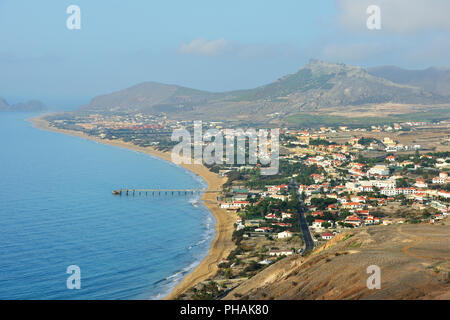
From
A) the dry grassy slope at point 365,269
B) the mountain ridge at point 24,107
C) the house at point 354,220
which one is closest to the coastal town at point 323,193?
the house at point 354,220

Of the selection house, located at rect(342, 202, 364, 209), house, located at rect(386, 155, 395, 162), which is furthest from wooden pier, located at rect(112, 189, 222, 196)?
house, located at rect(386, 155, 395, 162)

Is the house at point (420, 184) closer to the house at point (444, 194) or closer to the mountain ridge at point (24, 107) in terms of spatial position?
the house at point (444, 194)

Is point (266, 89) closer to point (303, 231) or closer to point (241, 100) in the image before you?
point (241, 100)

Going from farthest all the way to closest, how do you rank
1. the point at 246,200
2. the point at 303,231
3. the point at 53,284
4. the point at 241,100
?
Answer: the point at 241,100
the point at 246,200
the point at 303,231
the point at 53,284

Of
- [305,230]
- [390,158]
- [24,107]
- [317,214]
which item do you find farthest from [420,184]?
[24,107]

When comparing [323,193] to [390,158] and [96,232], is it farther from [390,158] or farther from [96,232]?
[96,232]

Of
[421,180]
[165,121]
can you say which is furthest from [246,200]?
[165,121]
